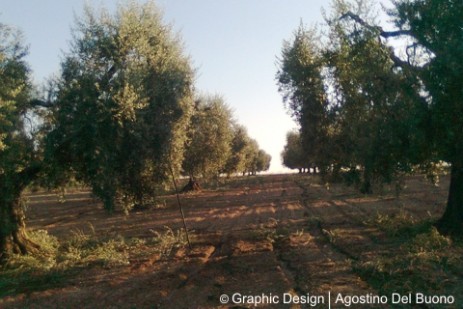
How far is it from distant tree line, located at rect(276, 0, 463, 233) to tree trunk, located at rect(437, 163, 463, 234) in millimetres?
36

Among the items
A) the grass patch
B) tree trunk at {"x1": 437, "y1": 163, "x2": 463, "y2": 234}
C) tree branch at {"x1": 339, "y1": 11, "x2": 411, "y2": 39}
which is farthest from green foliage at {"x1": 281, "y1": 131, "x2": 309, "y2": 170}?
the grass patch

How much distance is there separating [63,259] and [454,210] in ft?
45.6

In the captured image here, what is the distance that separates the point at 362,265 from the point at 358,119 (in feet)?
17.9

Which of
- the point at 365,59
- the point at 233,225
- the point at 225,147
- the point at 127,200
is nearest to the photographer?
the point at 365,59

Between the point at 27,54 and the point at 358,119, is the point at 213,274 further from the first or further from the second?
the point at 27,54

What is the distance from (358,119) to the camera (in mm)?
16891

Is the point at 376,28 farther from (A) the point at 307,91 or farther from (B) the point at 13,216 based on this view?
(B) the point at 13,216

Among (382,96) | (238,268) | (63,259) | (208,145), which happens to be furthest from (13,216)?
(208,145)

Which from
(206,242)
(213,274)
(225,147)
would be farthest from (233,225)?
(225,147)

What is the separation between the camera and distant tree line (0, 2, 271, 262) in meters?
Answer: 15.5

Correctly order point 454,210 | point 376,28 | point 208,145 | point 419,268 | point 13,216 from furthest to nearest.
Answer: point 208,145
point 454,210
point 13,216
point 376,28
point 419,268

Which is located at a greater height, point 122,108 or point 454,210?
point 122,108

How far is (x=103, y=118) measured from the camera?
49.9 ft

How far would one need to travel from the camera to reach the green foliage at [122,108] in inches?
608
